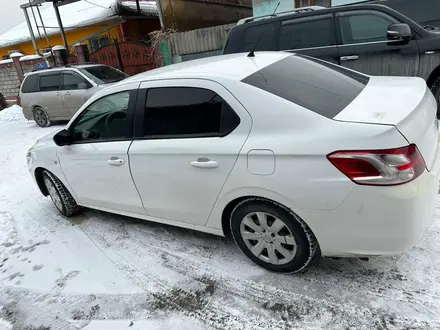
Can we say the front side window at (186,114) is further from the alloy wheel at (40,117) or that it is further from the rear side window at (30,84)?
the rear side window at (30,84)

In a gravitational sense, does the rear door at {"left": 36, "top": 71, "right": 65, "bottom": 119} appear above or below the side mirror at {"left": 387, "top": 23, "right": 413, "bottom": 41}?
below

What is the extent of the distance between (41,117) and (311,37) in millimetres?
8313

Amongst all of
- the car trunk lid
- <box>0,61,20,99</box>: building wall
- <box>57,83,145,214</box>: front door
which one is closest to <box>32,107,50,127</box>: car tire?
<box>57,83,145,214</box>: front door

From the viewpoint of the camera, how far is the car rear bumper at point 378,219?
2.01m

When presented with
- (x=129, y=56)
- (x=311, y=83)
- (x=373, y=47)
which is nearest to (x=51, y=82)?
(x=129, y=56)

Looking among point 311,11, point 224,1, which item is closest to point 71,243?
point 311,11

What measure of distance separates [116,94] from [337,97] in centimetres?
201

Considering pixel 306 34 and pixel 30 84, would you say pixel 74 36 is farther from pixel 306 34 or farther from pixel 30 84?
pixel 306 34

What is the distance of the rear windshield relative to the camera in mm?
2383

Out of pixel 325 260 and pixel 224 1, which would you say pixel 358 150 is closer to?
pixel 325 260

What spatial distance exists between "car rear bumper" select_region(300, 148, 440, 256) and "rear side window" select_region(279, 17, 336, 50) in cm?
411

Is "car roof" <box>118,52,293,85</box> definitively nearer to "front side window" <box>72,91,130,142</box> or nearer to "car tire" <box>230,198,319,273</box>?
"front side window" <box>72,91,130,142</box>

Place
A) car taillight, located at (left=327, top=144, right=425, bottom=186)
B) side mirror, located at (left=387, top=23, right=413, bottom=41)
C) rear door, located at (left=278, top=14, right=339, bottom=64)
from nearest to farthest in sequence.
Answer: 1. car taillight, located at (left=327, top=144, right=425, bottom=186)
2. side mirror, located at (left=387, top=23, right=413, bottom=41)
3. rear door, located at (left=278, top=14, right=339, bottom=64)

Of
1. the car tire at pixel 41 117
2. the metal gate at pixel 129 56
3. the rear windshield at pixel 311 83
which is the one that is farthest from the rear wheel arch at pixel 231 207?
the metal gate at pixel 129 56
